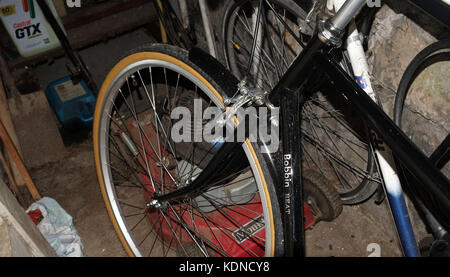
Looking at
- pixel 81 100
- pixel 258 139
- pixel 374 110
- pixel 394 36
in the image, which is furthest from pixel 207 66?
pixel 81 100

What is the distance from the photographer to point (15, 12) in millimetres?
2584

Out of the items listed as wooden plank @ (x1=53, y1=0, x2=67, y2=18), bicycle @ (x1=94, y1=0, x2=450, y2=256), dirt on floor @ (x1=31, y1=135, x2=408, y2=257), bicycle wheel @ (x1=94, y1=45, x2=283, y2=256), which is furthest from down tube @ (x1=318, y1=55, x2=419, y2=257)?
wooden plank @ (x1=53, y1=0, x2=67, y2=18)

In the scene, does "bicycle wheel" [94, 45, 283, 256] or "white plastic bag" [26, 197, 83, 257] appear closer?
"bicycle wheel" [94, 45, 283, 256]

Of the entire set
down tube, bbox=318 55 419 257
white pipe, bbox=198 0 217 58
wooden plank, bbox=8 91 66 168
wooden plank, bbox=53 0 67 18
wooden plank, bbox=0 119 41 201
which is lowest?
down tube, bbox=318 55 419 257

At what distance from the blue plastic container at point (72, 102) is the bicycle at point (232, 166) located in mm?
366

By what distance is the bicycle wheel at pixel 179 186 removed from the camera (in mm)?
1430

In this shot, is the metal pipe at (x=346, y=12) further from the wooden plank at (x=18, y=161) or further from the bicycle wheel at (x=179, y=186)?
the wooden plank at (x=18, y=161)

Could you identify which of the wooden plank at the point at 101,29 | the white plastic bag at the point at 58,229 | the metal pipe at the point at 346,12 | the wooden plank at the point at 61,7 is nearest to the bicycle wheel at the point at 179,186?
the white plastic bag at the point at 58,229

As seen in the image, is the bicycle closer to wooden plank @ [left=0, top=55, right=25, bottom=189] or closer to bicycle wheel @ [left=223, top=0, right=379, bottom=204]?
bicycle wheel @ [left=223, top=0, right=379, bottom=204]

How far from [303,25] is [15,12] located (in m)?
1.88

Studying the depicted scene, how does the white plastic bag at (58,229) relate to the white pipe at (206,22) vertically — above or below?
below

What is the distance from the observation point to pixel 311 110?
2137 mm

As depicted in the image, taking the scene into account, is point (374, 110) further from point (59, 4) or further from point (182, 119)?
point (59, 4)

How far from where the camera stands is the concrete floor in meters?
2.12
